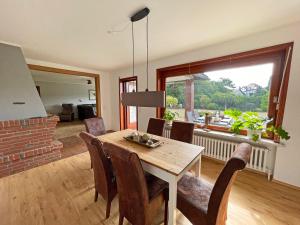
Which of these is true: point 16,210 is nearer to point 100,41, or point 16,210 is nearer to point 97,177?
point 97,177

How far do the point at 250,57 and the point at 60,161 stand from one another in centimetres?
428

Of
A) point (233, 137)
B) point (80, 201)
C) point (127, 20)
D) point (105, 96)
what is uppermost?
point (127, 20)

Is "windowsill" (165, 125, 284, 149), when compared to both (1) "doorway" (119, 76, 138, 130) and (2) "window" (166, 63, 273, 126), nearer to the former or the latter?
(2) "window" (166, 63, 273, 126)

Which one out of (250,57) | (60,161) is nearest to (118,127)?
(60,161)

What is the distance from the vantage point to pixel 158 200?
1.37 metres

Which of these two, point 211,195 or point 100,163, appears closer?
point 211,195

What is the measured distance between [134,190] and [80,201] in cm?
112

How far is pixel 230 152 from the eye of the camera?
258 cm

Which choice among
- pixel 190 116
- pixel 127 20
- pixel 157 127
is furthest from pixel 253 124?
pixel 127 20

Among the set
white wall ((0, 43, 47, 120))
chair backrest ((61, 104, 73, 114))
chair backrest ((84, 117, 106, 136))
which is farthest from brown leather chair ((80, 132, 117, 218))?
chair backrest ((61, 104, 73, 114))

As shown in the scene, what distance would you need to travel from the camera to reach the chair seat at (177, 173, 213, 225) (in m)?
1.18

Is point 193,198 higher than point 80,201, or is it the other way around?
point 193,198

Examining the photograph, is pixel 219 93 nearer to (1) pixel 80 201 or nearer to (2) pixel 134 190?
(2) pixel 134 190

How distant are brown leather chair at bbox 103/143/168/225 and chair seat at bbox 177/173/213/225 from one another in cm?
21
